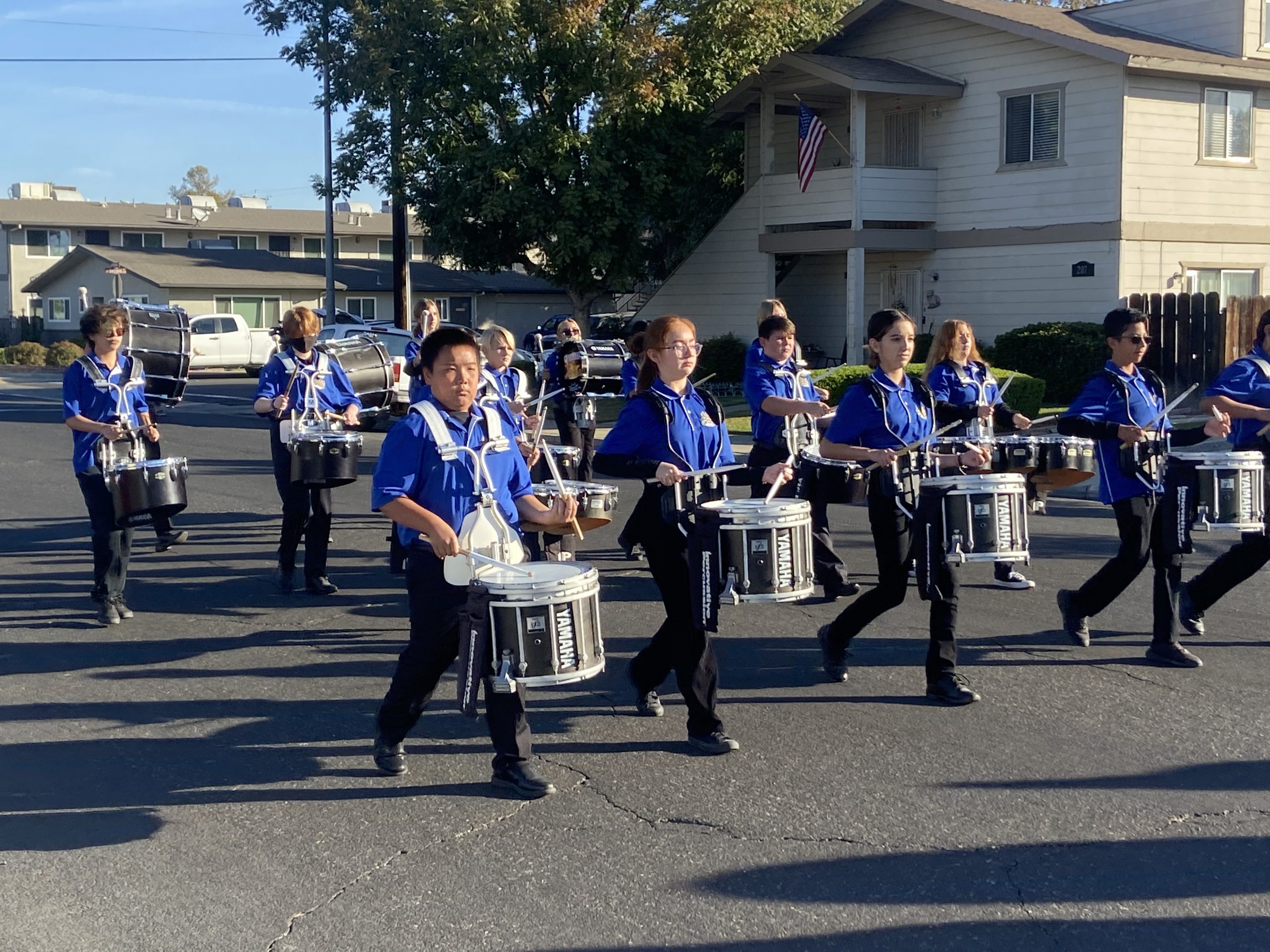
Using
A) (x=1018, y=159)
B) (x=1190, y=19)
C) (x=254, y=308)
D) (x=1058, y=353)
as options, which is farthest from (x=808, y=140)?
(x=254, y=308)

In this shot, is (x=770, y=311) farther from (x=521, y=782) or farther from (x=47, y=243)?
(x=47, y=243)

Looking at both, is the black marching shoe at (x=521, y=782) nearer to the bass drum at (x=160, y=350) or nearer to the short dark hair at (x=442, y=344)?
the short dark hair at (x=442, y=344)

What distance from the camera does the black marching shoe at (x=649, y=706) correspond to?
6559mm

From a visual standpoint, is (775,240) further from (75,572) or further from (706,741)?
(706,741)

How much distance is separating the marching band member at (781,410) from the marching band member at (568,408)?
2713mm

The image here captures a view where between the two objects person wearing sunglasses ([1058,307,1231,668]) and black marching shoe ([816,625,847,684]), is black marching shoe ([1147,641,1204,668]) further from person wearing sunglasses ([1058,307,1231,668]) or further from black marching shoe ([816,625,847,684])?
black marching shoe ([816,625,847,684])

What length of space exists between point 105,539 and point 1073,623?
5777 mm

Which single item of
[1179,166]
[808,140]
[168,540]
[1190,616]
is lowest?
[1190,616]

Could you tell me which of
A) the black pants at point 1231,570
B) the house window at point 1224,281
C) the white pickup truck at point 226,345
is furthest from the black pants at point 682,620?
the white pickup truck at point 226,345

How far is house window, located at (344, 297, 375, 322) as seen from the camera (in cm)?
5209

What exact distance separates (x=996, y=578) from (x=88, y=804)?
6.20 metres

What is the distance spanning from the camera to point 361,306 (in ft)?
172

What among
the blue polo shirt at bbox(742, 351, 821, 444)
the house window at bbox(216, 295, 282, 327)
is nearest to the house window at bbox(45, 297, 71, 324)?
the house window at bbox(216, 295, 282, 327)

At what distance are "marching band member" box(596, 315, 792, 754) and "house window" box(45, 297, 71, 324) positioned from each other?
5417 cm
